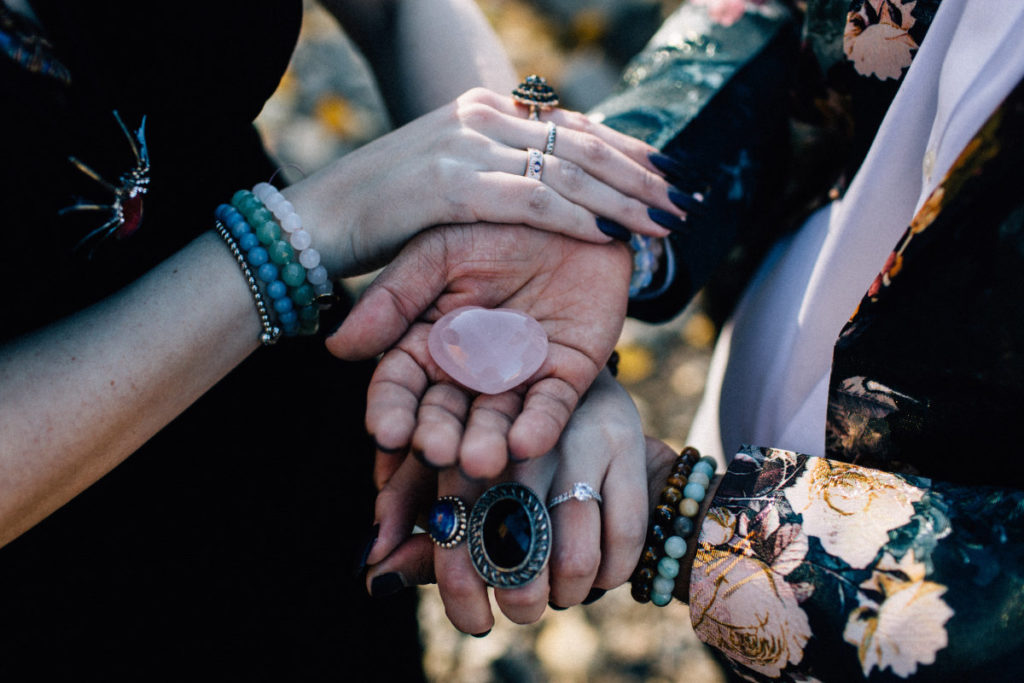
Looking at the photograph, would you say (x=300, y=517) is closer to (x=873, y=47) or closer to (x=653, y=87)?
(x=653, y=87)

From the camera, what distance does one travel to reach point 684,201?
5.21ft

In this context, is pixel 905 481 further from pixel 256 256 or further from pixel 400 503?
pixel 256 256

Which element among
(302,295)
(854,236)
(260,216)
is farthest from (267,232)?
(854,236)

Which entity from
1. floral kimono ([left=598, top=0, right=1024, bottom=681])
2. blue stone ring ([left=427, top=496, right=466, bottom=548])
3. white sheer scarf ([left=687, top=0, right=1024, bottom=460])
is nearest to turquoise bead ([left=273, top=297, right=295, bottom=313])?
blue stone ring ([left=427, top=496, right=466, bottom=548])

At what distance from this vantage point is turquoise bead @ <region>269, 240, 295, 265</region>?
1.35 metres

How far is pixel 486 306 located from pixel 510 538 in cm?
59

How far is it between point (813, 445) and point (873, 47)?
0.88 meters

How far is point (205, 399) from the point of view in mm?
1460

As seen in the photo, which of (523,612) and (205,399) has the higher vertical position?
(205,399)

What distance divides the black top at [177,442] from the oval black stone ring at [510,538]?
0.67 meters

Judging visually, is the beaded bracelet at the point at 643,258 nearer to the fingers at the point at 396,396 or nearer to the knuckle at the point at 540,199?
the knuckle at the point at 540,199

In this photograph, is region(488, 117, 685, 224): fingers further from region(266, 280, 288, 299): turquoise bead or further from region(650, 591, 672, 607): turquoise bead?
region(650, 591, 672, 607): turquoise bead

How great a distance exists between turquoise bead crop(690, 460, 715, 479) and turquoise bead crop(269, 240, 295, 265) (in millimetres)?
1051

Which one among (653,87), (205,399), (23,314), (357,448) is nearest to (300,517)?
(357,448)
